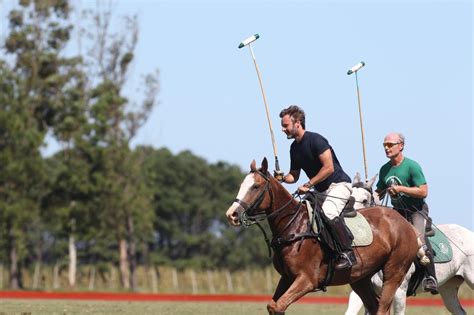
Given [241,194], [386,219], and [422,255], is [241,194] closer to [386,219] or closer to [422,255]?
[386,219]

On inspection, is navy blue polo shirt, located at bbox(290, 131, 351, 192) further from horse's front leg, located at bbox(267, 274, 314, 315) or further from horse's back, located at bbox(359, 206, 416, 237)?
horse's front leg, located at bbox(267, 274, 314, 315)

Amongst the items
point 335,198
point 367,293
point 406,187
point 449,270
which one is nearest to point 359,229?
point 335,198

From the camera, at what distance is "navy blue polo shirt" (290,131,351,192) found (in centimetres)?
1312

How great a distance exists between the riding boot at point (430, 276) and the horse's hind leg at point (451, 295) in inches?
34.3

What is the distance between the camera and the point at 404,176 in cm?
1428

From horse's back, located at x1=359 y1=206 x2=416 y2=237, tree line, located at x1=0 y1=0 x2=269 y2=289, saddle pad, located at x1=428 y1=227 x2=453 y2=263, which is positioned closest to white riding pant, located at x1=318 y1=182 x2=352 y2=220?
horse's back, located at x1=359 y1=206 x2=416 y2=237

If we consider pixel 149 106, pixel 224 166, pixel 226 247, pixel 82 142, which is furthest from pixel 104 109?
pixel 224 166

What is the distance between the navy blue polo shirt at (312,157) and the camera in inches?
517

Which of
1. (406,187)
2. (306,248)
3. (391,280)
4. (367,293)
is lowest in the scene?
(367,293)

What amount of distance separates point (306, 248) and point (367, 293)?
157 centimetres

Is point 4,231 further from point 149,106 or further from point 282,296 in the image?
point 282,296

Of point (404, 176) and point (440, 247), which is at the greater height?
point (404, 176)

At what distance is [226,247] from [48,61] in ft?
136

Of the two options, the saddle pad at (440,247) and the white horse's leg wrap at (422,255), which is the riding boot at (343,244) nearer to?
the white horse's leg wrap at (422,255)
